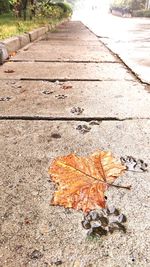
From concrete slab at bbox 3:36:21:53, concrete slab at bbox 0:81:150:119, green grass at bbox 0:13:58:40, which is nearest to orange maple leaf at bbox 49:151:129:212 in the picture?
concrete slab at bbox 0:81:150:119

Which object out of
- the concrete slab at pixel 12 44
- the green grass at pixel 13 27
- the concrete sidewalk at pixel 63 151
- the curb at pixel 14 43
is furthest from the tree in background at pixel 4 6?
the concrete sidewalk at pixel 63 151

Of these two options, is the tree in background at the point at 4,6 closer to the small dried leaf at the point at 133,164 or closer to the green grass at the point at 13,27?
the green grass at the point at 13,27

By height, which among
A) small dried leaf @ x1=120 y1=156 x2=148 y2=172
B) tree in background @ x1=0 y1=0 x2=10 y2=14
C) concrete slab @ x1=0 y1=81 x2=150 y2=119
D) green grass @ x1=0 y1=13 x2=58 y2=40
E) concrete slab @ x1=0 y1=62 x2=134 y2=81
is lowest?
concrete slab @ x1=0 y1=62 x2=134 y2=81

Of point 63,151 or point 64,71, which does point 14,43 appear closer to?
point 64,71

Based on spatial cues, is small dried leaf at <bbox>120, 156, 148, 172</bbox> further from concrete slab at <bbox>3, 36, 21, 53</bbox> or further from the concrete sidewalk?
concrete slab at <bbox>3, 36, 21, 53</bbox>

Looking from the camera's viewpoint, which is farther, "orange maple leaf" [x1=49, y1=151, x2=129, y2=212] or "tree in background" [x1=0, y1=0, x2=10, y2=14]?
"tree in background" [x1=0, y1=0, x2=10, y2=14]

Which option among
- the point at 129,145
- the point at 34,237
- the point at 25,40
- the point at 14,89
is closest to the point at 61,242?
the point at 34,237

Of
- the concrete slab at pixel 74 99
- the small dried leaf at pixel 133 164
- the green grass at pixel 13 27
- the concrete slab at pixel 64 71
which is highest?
the green grass at pixel 13 27

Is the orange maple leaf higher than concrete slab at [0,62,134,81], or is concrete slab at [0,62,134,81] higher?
the orange maple leaf
